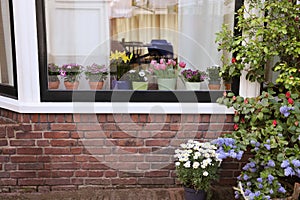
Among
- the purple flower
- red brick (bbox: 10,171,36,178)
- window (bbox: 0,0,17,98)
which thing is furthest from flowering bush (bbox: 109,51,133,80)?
the purple flower

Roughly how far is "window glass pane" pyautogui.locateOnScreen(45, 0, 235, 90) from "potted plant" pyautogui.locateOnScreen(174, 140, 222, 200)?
0.51 metres

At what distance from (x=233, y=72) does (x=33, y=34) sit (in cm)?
147

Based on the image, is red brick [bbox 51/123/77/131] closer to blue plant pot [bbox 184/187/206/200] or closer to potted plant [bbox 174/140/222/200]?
potted plant [bbox 174/140/222/200]

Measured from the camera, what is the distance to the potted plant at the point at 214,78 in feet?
8.48

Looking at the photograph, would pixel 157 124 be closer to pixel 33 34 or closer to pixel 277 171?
pixel 277 171

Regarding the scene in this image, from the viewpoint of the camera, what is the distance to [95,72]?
8.54 ft

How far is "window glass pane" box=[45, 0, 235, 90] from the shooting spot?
2.55m

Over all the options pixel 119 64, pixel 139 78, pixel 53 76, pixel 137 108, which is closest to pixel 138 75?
pixel 139 78

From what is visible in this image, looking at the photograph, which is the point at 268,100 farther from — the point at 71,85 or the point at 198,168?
the point at 71,85

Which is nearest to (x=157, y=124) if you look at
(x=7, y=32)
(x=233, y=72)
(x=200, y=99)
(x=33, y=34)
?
(x=200, y=99)

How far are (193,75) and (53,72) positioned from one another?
3.59 feet

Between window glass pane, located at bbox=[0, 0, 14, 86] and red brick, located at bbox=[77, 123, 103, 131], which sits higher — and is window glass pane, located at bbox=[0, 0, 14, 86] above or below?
above

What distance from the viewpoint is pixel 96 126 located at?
2570 mm

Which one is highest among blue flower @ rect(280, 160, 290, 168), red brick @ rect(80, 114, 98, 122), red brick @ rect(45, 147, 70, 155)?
red brick @ rect(80, 114, 98, 122)
